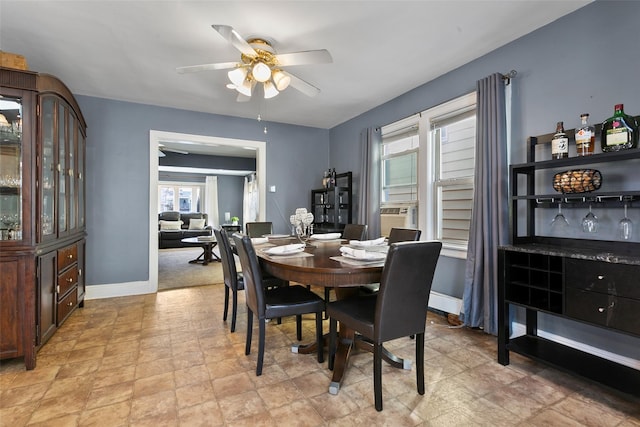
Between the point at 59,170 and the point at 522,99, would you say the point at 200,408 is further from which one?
the point at 522,99

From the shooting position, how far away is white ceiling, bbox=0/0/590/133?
2.12 m

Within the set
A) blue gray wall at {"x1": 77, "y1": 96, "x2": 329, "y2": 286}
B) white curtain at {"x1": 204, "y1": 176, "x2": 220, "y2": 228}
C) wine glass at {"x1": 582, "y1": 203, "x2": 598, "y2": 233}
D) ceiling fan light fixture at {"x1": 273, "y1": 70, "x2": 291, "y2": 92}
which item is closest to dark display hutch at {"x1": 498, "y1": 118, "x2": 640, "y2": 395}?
wine glass at {"x1": 582, "y1": 203, "x2": 598, "y2": 233}

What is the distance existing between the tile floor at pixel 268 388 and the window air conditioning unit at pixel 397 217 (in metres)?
1.42

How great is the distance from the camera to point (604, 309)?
1.64 meters

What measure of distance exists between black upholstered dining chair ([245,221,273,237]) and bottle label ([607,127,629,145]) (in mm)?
3202

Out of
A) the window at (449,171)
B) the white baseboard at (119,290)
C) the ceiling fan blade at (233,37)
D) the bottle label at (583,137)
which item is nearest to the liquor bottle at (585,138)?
the bottle label at (583,137)

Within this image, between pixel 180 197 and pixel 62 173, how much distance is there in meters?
7.86

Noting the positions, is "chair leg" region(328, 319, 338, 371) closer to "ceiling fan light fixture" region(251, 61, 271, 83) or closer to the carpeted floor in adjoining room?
"ceiling fan light fixture" region(251, 61, 271, 83)

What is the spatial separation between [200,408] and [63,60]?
10.9ft

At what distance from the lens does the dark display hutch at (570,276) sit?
1604mm

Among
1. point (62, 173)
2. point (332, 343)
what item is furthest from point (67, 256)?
point (332, 343)

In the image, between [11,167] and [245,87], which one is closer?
[11,167]

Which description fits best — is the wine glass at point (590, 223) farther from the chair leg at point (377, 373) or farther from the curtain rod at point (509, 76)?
the chair leg at point (377, 373)

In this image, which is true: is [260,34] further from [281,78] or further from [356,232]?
[356,232]
